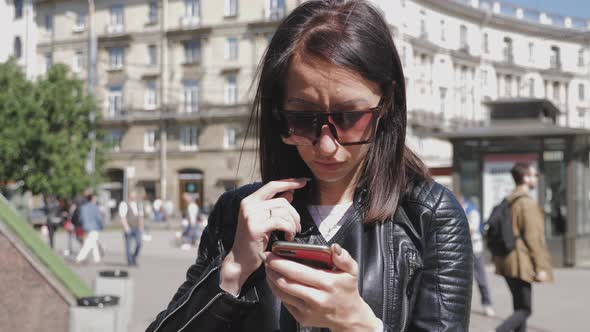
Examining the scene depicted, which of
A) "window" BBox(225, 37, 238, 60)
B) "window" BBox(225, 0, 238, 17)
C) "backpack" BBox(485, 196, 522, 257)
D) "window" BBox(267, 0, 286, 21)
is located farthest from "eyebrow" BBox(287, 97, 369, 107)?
"window" BBox(225, 0, 238, 17)

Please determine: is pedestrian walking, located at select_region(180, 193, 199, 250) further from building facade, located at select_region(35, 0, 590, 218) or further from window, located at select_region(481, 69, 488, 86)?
window, located at select_region(481, 69, 488, 86)

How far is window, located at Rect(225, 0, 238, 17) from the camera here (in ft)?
139

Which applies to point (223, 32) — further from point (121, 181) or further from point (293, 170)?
point (293, 170)

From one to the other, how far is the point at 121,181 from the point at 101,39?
9362 mm

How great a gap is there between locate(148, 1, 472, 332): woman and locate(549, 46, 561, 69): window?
61112 mm

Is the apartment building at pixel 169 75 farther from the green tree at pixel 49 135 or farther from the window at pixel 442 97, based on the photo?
the window at pixel 442 97

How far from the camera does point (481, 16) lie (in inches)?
2093

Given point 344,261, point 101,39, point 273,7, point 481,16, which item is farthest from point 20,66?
point 344,261

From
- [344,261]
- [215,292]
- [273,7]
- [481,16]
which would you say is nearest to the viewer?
[344,261]

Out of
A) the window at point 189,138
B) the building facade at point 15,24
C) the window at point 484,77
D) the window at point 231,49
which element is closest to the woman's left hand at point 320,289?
the building facade at point 15,24

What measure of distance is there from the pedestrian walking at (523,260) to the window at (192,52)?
3796 centimetres

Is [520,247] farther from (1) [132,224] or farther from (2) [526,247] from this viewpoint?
(1) [132,224]

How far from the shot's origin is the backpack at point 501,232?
696cm

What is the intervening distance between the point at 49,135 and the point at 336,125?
113 ft
